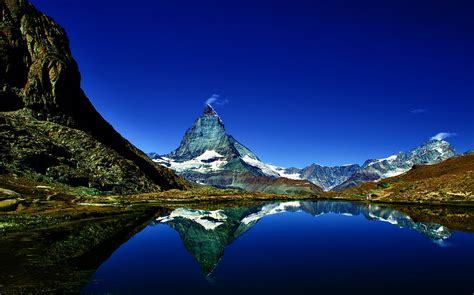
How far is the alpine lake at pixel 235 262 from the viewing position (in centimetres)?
3303

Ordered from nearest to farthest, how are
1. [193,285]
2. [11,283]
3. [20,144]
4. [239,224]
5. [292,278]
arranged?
1. [11,283]
2. [193,285]
3. [292,278]
4. [239,224]
5. [20,144]

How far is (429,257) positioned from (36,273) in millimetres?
45420

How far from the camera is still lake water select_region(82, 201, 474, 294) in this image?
3334 cm

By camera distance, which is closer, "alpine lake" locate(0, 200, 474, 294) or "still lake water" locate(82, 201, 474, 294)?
"alpine lake" locate(0, 200, 474, 294)

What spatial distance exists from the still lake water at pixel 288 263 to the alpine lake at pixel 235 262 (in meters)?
0.10

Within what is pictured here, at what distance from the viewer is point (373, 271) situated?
40031 millimetres

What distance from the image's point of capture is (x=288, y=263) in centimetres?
4456

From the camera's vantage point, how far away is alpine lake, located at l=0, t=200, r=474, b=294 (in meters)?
33.0

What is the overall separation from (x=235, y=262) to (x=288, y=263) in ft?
20.9

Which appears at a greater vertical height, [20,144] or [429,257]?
[20,144]

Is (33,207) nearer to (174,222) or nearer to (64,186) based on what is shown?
(174,222)

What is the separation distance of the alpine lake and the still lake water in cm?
10

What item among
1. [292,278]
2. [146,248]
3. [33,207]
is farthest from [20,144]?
[292,278]

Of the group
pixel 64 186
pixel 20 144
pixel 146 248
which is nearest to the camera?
pixel 146 248
